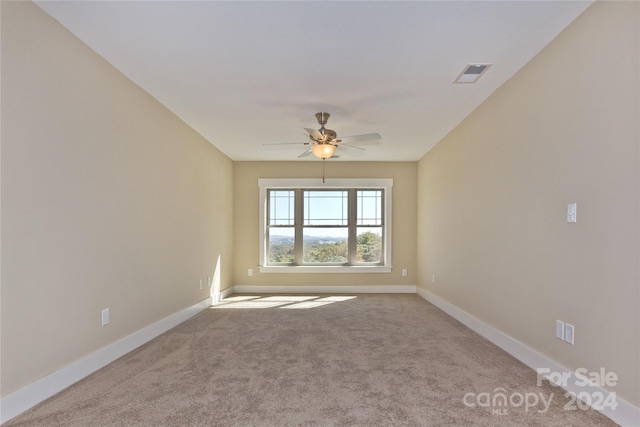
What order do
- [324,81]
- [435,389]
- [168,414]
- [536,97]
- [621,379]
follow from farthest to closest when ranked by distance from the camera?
[324,81]
[536,97]
[435,389]
[168,414]
[621,379]

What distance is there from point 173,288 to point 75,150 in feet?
6.75

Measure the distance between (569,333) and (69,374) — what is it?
11.4ft

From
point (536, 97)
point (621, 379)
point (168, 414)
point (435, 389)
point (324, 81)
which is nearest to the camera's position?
point (621, 379)

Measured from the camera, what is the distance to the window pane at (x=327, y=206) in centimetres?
668

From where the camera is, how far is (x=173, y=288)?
Answer: 4043 mm

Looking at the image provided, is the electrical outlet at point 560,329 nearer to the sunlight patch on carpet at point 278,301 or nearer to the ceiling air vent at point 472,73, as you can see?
the ceiling air vent at point 472,73

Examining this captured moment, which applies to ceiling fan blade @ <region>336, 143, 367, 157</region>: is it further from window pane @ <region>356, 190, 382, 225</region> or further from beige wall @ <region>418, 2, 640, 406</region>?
beige wall @ <region>418, 2, 640, 406</region>

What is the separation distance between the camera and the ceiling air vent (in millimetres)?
2865

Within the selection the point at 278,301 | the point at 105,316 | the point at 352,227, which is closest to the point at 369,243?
the point at 352,227

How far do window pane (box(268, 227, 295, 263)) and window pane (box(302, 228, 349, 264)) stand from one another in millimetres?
255

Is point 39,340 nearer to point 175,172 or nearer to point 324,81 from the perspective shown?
point 175,172

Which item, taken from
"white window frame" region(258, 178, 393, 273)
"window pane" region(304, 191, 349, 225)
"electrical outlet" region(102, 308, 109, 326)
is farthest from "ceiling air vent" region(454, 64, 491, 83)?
"window pane" region(304, 191, 349, 225)

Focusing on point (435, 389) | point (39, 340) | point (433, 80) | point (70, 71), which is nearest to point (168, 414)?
point (39, 340)

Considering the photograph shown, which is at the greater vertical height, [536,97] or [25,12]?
[25,12]
